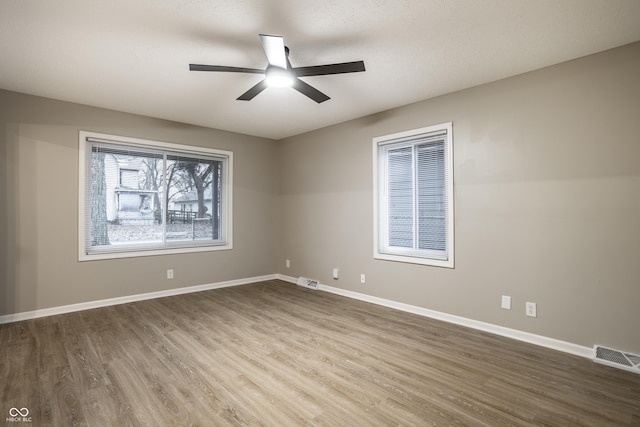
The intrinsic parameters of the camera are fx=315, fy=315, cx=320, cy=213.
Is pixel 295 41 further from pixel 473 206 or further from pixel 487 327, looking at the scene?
pixel 487 327

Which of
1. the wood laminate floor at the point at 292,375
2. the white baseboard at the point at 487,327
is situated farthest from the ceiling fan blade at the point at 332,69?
the white baseboard at the point at 487,327

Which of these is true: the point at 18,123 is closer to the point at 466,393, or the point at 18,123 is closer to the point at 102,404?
the point at 102,404

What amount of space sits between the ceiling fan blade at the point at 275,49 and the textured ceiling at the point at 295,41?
23 centimetres

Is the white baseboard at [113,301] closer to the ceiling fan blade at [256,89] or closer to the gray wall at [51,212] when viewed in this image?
the gray wall at [51,212]

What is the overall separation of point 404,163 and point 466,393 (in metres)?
2.76

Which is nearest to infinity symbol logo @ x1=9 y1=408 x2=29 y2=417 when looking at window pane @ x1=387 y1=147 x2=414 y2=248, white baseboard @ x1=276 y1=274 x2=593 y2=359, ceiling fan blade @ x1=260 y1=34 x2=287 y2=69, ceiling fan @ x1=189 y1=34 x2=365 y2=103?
ceiling fan @ x1=189 y1=34 x2=365 y2=103

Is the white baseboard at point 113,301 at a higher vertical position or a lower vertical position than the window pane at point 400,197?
lower

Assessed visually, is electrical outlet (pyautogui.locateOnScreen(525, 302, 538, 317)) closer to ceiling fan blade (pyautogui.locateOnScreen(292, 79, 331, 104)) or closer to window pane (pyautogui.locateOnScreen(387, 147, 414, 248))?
window pane (pyautogui.locateOnScreen(387, 147, 414, 248))

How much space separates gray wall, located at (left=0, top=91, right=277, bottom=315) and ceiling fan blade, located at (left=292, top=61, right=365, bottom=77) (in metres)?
3.03

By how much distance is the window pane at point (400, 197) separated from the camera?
4.10 meters

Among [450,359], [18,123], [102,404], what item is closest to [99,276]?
[18,123]

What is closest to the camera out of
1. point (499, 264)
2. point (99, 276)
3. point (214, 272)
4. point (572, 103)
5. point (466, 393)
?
point (466, 393)

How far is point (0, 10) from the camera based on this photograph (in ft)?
7.11

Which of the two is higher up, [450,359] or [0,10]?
[0,10]
